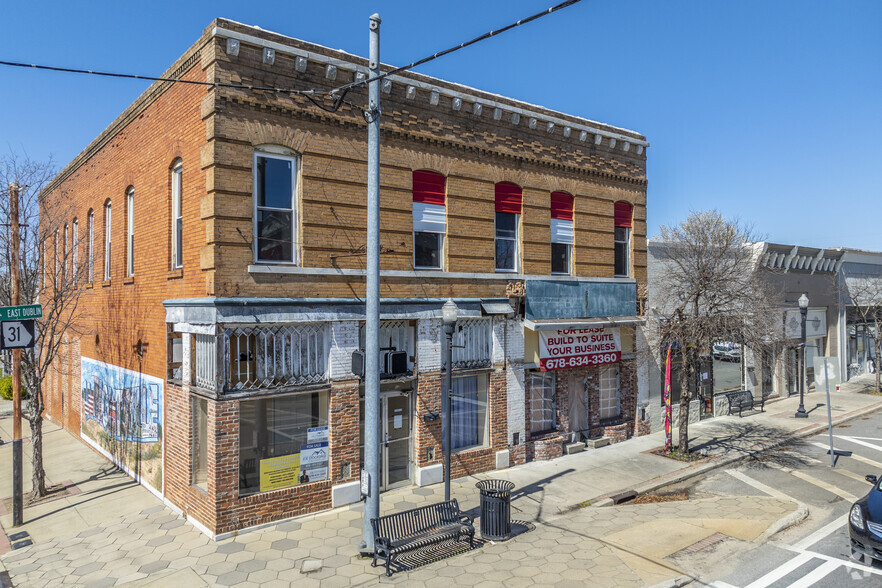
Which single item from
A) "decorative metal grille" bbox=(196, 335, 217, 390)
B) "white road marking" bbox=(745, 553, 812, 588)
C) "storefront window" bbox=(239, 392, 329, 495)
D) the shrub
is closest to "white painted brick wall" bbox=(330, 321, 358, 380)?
"storefront window" bbox=(239, 392, 329, 495)

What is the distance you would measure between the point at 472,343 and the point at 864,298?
85.6ft

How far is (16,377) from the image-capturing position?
12430 millimetres

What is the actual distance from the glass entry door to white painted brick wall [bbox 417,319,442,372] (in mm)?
824

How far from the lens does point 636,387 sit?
18.1m

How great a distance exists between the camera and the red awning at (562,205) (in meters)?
16.6

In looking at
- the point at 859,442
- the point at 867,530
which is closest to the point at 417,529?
the point at 867,530

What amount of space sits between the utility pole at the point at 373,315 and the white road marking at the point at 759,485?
363 inches

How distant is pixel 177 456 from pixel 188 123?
6.88 metres

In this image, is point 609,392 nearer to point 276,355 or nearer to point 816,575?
point 816,575

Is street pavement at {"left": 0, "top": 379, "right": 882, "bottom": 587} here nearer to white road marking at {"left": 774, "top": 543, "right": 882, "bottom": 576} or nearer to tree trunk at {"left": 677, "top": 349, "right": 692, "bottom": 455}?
white road marking at {"left": 774, "top": 543, "right": 882, "bottom": 576}

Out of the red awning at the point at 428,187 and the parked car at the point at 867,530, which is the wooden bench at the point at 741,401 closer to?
the parked car at the point at 867,530

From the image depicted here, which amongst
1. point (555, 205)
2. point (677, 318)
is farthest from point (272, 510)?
point (677, 318)

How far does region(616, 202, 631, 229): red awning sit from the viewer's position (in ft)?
60.4

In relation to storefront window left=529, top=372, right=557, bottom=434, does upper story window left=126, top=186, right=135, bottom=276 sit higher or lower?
higher
